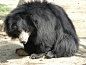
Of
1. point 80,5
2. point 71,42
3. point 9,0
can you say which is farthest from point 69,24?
point 9,0

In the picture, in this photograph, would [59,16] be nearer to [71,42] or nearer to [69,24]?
[69,24]

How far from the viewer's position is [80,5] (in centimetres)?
1255

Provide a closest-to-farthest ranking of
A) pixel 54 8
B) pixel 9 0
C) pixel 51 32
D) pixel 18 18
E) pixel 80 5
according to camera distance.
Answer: pixel 18 18, pixel 51 32, pixel 54 8, pixel 80 5, pixel 9 0

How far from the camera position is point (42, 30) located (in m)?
3.83

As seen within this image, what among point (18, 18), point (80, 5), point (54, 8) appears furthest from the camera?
point (80, 5)

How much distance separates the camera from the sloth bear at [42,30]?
3732 millimetres

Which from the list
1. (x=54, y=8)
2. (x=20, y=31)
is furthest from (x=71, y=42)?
(x=20, y=31)

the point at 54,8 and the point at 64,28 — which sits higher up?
the point at 54,8

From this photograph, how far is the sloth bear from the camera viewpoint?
3.73 meters

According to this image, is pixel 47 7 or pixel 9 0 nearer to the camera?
pixel 47 7

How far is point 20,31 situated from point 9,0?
11.9 meters

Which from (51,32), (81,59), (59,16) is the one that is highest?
(59,16)

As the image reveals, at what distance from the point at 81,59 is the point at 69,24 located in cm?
104

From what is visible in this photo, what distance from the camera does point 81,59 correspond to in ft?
13.3
